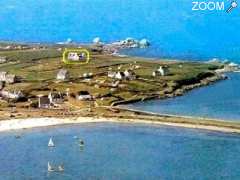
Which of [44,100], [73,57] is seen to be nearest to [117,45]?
[73,57]

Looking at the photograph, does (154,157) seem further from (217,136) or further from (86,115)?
(86,115)

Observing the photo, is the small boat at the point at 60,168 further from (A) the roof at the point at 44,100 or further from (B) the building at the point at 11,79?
(B) the building at the point at 11,79

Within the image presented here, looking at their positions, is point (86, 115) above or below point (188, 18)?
below

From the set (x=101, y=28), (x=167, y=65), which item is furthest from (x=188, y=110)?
(x=101, y=28)

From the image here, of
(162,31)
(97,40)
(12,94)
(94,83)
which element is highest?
(162,31)

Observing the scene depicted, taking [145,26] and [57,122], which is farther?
[145,26]

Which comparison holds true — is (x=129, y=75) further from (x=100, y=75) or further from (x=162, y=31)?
(x=162, y=31)
